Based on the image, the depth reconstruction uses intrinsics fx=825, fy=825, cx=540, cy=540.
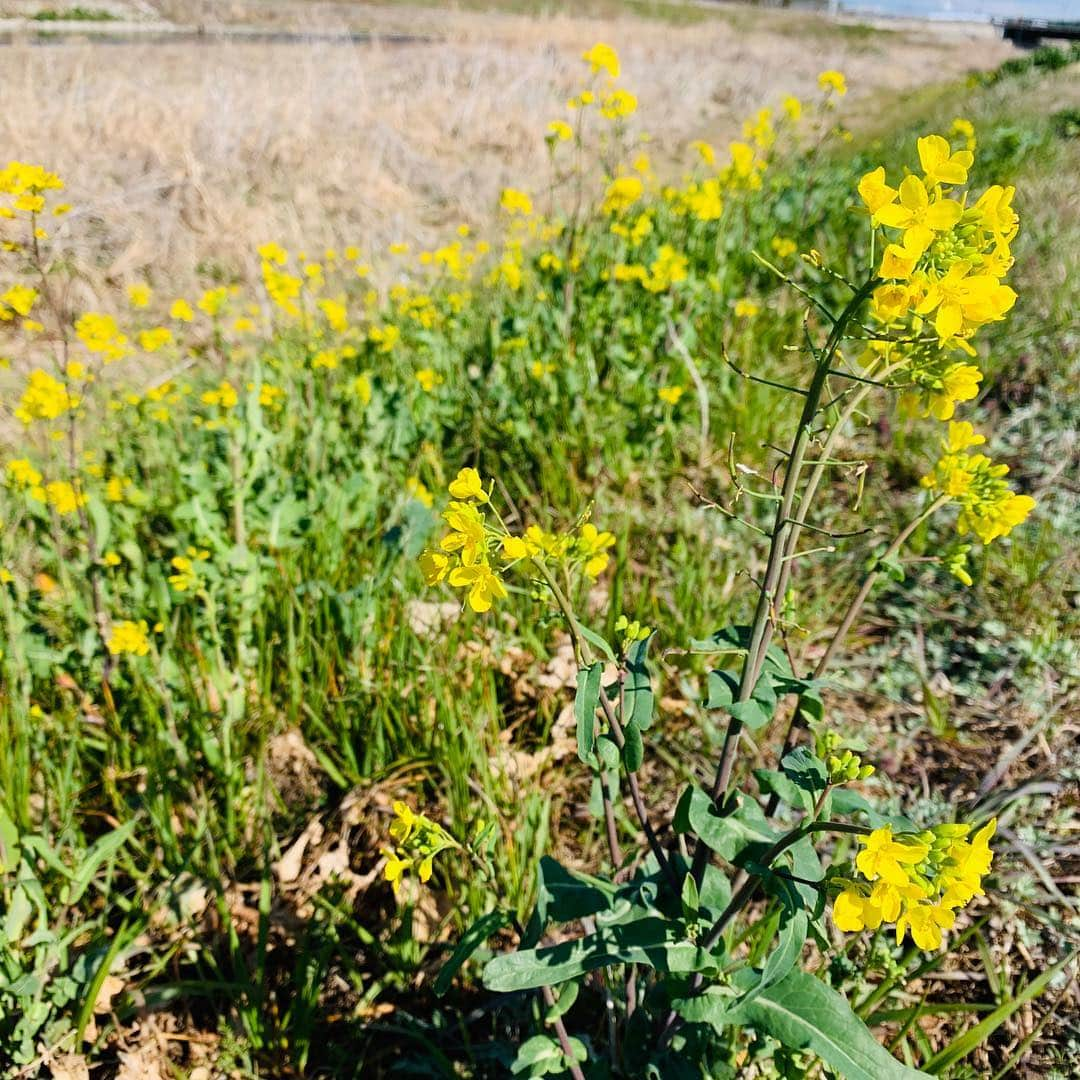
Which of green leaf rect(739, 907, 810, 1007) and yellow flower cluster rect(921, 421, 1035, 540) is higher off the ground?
yellow flower cluster rect(921, 421, 1035, 540)

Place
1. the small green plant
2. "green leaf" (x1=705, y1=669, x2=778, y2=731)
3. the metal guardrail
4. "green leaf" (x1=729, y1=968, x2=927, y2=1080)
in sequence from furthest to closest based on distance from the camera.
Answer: the metal guardrail → the small green plant → "green leaf" (x1=705, y1=669, x2=778, y2=731) → "green leaf" (x1=729, y1=968, x2=927, y2=1080)

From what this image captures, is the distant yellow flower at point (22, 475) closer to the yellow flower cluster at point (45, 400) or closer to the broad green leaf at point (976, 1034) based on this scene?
the yellow flower cluster at point (45, 400)

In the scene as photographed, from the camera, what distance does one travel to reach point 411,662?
2104 mm

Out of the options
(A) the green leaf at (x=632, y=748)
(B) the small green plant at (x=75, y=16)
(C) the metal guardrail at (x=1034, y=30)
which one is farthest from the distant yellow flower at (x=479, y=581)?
(C) the metal guardrail at (x=1034, y=30)

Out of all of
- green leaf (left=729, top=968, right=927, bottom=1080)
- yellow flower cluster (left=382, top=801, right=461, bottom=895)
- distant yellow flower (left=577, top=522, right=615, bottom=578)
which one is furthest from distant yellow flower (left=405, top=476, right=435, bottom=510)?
green leaf (left=729, top=968, right=927, bottom=1080)

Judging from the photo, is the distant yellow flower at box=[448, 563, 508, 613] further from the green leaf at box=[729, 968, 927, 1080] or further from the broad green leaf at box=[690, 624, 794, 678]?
the green leaf at box=[729, 968, 927, 1080]

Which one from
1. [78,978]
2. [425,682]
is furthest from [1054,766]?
[78,978]

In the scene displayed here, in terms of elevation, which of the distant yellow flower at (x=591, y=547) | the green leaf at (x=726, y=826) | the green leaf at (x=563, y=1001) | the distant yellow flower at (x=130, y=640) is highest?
the distant yellow flower at (x=591, y=547)

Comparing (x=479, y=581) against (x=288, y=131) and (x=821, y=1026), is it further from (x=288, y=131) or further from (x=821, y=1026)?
(x=288, y=131)

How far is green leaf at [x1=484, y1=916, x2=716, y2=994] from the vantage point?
105 cm

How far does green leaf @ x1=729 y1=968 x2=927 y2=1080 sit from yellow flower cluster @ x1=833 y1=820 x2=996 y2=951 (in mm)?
207

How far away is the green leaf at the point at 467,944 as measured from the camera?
1.08 meters

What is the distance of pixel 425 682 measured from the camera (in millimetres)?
2043

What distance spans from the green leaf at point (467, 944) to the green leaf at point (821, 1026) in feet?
1.07
